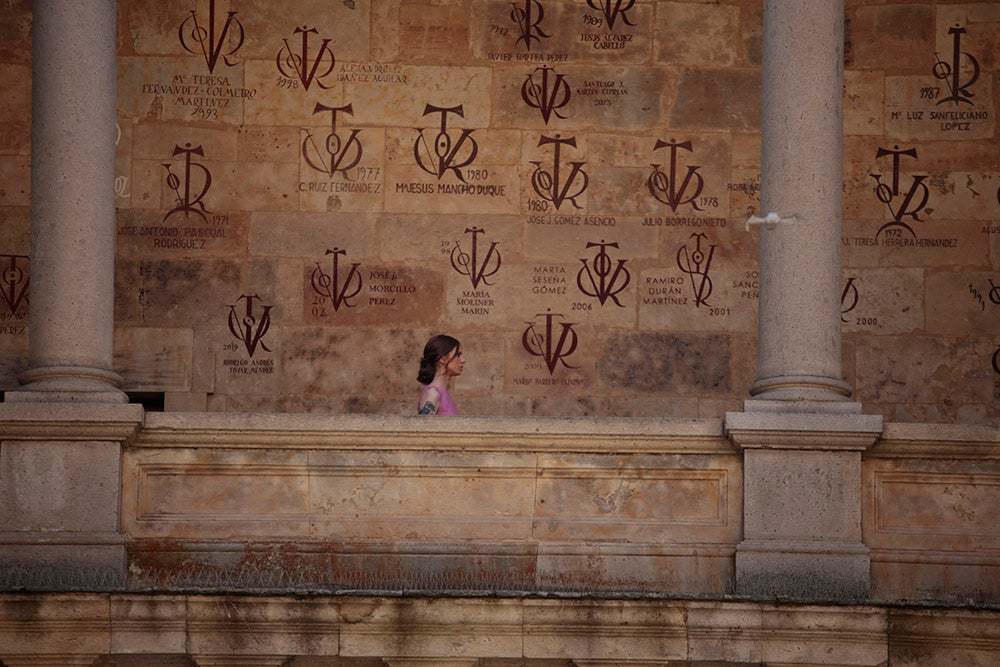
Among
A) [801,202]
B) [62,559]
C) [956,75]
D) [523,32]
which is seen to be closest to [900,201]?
[956,75]

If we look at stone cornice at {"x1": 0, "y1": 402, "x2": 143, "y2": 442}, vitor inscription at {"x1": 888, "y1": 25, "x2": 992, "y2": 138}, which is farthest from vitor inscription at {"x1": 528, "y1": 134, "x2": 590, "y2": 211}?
stone cornice at {"x1": 0, "y1": 402, "x2": 143, "y2": 442}

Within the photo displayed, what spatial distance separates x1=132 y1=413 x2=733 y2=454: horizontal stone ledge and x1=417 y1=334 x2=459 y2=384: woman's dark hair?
2.15ft

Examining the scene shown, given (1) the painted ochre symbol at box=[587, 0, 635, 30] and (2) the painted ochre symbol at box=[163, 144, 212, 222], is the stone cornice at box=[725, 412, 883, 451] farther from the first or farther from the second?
(2) the painted ochre symbol at box=[163, 144, 212, 222]

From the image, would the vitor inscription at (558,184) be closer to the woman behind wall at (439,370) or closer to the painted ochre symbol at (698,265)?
the painted ochre symbol at (698,265)

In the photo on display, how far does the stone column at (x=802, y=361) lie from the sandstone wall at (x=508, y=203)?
9.08ft

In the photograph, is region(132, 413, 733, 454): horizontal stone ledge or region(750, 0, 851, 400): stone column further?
region(750, 0, 851, 400): stone column

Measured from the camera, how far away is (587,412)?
17.2 m

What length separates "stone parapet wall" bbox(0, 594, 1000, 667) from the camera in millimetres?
13281

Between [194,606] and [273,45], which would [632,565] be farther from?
[273,45]

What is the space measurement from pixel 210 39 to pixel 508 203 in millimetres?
2542

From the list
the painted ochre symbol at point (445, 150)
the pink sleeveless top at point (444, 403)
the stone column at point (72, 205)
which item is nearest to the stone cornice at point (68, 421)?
the stone column at point (72, 205)

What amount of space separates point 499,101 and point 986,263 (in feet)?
Answer: 12.4

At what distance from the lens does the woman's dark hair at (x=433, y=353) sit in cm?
1470

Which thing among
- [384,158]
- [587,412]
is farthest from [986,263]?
[384,158]
